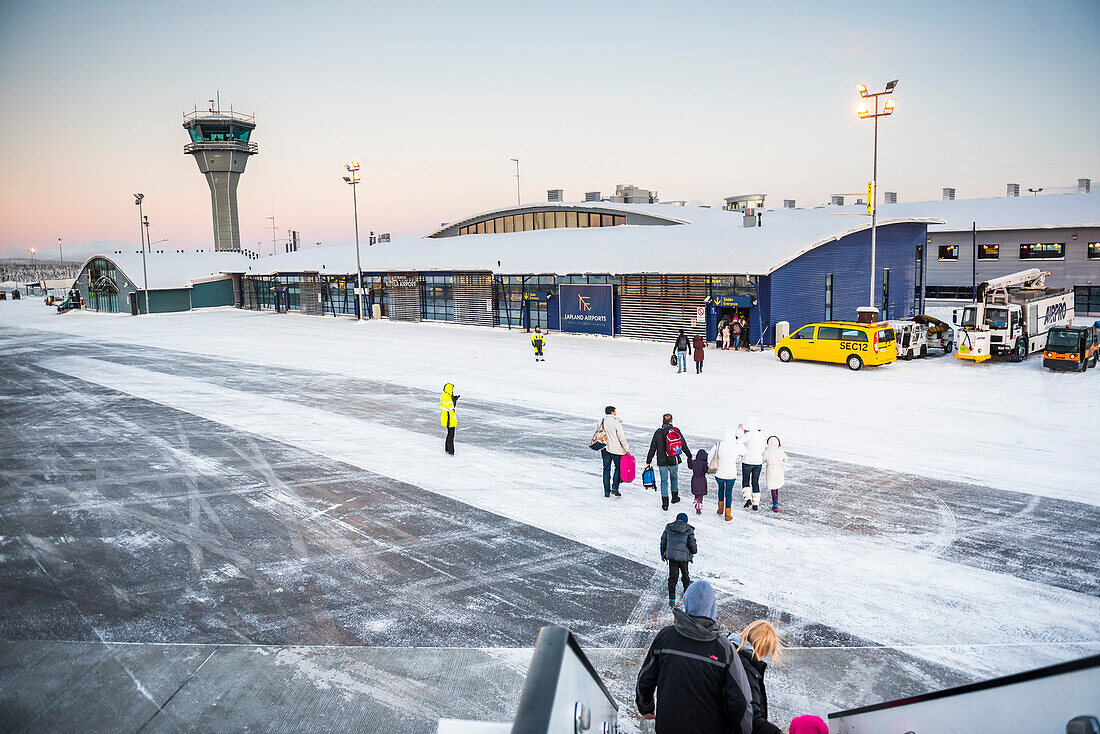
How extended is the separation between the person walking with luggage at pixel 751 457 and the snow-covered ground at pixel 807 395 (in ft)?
11.8

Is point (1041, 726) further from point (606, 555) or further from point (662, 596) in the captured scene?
point (606, 555)

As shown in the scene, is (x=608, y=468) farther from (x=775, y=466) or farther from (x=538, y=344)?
(x=538, y=344)

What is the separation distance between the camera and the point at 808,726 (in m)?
4.75

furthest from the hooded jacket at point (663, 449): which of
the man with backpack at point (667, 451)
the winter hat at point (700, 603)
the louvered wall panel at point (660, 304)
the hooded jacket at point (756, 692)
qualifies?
the louvered wall panel at point (660, 304)

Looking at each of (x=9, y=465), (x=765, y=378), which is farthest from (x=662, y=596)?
(x=765, y=378)

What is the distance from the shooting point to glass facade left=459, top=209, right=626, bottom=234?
53.6 meters

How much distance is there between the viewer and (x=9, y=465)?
15.4m

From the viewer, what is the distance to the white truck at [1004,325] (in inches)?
1014

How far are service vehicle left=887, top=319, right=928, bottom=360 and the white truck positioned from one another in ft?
4.04

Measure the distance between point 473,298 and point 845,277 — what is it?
22.2 meters

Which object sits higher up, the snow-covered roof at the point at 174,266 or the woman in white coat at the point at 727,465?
the snow-covered roof at the point at 174,266

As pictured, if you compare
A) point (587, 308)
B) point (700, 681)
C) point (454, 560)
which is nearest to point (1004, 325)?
point (587, 308)

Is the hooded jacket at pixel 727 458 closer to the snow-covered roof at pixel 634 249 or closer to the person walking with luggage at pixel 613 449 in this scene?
the person walking with luggage at pixel 613 449

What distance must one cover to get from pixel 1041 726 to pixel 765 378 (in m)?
21.7
